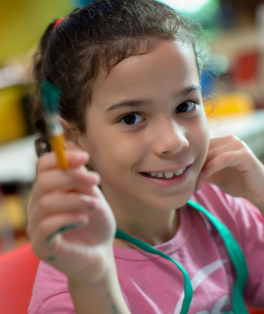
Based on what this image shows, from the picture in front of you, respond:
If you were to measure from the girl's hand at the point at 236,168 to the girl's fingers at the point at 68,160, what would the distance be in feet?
1.46

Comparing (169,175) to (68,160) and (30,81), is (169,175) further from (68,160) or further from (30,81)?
(30,81)

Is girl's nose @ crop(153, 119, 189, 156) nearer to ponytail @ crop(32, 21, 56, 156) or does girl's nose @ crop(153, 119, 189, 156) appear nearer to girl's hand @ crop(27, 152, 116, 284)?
girl's hand @ crop(27, 152, 116, 284)

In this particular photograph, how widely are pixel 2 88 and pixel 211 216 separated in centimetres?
279

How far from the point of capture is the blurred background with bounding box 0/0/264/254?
1.46m

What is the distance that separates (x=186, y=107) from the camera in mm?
765

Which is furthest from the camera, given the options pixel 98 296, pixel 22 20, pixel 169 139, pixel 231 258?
pixel 22 20

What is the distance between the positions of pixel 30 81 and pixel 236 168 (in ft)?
2.22

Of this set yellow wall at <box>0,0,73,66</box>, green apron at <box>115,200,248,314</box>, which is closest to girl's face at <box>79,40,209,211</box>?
green apron at <box>115,200,248,314</box>

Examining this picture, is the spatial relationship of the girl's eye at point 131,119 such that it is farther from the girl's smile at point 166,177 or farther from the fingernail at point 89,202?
the fingernail at point 89,202

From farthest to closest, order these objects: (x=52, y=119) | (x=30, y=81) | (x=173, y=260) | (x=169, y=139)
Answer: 1. (x=30, y=81)
2. (x=173, y=260)
3. (x=169, y=139)
4. (x=52, y=119)

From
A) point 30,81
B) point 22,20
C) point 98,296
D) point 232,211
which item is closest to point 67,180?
point 98,296

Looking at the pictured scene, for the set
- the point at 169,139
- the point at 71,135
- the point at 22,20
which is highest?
the point at 22,20

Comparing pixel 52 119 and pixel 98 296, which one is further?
pixel 98 296

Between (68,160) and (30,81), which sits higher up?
(30,81)
